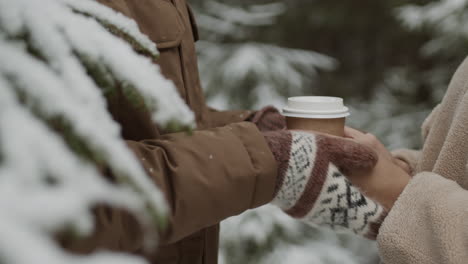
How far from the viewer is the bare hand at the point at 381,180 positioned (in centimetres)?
68

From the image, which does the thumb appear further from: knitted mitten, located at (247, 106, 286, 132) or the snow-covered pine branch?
the snow-covered pine branch

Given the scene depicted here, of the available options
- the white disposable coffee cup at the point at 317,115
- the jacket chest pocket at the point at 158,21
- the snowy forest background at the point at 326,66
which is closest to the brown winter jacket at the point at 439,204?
the white disposable coffee cup at the point at 317,115

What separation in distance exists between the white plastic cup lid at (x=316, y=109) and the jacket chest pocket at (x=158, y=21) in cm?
20

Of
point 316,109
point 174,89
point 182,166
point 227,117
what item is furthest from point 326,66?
point 174,89

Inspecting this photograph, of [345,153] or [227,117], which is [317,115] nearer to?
[345,153]

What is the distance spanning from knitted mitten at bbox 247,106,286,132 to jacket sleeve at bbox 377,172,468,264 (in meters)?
0.26

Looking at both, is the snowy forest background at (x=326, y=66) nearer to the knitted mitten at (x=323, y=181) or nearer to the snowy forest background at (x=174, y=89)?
the snowy forest background at (x=174, y=89)

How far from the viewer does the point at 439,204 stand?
590 millimetres

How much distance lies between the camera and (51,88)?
0.19 m

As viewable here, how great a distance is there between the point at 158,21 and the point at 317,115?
0.87 ft

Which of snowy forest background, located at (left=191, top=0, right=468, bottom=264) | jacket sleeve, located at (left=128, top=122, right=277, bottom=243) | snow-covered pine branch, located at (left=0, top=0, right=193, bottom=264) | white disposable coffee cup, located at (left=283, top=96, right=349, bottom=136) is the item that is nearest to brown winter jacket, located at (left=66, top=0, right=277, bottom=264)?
jacket sleeve, located at (left=128, top=122, right=277, bottom=243)

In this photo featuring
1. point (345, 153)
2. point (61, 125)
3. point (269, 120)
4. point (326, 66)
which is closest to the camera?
point (61, 125)

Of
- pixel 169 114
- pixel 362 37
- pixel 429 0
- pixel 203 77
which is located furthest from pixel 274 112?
pixel 362 37

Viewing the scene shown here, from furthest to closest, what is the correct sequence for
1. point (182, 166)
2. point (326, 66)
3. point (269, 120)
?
1. point (326, 66)
2. point (269, 120)
3. point (182, 166)
